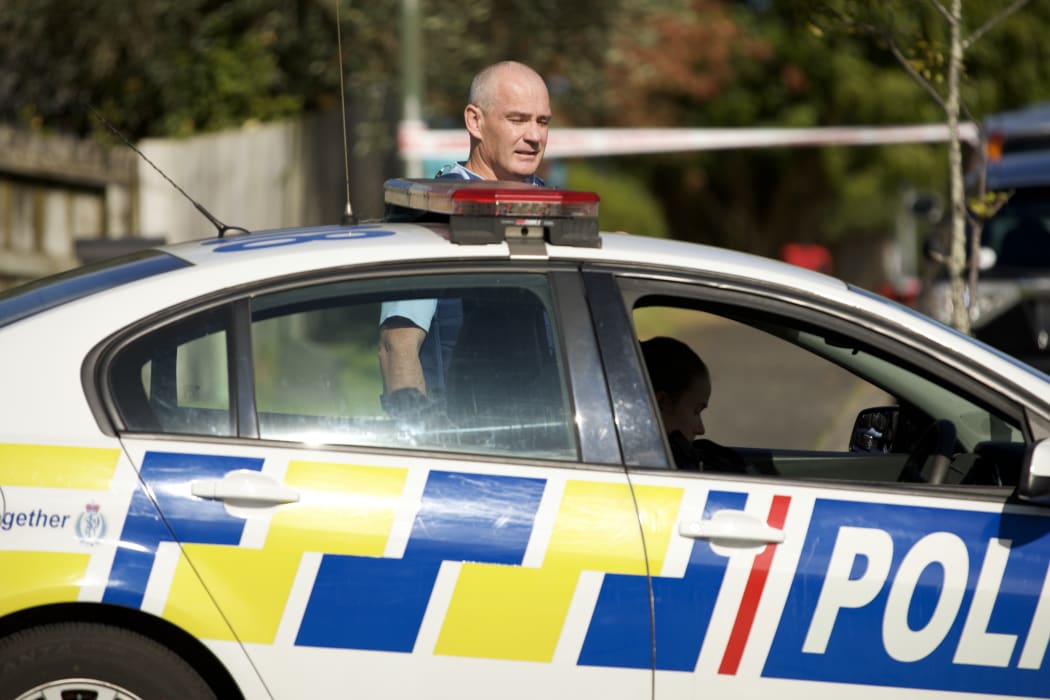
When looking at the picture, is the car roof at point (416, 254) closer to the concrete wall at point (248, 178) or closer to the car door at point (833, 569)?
the car door at point (833, 569)

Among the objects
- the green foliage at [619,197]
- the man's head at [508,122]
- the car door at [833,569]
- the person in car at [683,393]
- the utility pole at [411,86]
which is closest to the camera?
the car door at [833,569]

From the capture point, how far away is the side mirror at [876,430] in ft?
14.1

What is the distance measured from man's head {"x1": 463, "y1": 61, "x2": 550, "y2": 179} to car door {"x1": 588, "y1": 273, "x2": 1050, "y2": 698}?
4.31ft

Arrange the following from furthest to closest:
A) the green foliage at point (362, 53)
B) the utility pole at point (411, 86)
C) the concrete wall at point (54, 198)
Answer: the green foliage at point (362, 53)
the concrete wall at point (54, 198)
the utility pole at point (411, 86)

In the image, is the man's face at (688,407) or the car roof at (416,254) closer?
the car roof at (416,254)

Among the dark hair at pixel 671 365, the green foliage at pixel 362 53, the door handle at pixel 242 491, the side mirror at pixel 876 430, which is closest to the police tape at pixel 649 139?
the green foliage at pixel 362 53

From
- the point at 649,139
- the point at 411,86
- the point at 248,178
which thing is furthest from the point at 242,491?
the point at 649,139

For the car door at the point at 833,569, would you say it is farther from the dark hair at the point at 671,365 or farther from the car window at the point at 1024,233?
the car window at the point at 1024,233

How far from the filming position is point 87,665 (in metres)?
3.23

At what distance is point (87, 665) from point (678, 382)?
1.66 meters

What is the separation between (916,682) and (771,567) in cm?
42

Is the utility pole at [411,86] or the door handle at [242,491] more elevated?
the utility pole at [411,86]

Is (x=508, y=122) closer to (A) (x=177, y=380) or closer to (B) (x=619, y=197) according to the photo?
(A) (x=177, y=380)

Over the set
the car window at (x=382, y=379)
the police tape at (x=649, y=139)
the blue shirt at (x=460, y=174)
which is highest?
the police tape at (x=649, y=139)
